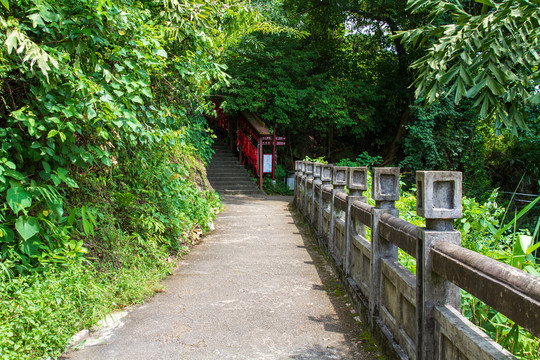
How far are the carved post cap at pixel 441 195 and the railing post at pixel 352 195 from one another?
229 centimetres

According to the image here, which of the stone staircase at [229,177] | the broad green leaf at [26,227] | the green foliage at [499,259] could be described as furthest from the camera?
the stone staircase at [229,177]

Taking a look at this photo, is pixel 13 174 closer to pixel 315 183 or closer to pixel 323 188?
pixel 323 188

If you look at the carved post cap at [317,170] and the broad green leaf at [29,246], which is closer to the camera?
the broad green leaf at [29,246]

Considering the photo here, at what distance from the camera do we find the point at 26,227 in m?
3.41

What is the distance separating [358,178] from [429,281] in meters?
2.47

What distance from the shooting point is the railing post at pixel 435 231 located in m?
2.51

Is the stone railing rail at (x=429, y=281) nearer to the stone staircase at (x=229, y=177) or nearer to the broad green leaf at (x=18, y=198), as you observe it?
the broad green leaf at (x=18, y=198)

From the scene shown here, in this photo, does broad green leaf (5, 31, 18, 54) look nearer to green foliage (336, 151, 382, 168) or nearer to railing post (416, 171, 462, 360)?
railing post (416, 171, 462, 360)

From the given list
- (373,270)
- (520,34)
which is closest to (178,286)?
(373,270)

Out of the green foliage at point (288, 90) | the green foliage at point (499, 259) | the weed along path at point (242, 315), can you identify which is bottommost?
the weed along path at point (242, 315)

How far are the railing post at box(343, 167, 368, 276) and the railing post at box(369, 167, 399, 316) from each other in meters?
1.05

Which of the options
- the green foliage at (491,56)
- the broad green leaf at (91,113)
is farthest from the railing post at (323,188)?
the broad green leaf at (91,113)

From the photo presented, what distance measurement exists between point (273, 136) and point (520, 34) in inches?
509

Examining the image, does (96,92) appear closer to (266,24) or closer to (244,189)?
(266,24)
